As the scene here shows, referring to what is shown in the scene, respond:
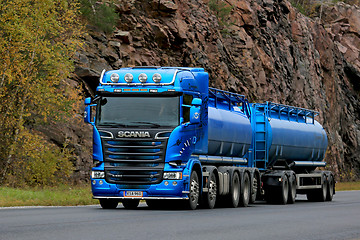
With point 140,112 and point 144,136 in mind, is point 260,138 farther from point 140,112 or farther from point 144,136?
point 144,136

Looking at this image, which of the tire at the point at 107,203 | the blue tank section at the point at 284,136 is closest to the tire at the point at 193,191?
the tire at the point at 107,203

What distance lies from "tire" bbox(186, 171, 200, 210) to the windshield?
182cm

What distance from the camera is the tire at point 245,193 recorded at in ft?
78.5

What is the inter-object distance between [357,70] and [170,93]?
69.2m

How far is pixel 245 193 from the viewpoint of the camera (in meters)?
24.2

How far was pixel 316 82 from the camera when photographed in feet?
239

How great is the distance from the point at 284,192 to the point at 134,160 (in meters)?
10.0

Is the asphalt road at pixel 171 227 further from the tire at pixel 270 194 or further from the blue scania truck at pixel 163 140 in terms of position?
the tire at pixel 270 194

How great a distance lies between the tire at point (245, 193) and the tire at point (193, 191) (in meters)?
3.90

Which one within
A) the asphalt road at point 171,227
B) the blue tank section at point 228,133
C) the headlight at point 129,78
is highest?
the headlight at point 129,78

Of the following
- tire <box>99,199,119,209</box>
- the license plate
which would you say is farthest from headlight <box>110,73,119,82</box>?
tire <box>99,199,119,209</box>

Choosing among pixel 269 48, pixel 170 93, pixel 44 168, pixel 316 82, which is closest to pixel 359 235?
pixel 170 93

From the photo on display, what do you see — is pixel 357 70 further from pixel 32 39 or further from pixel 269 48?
pixel 32 39

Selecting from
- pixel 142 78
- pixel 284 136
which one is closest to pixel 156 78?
pixel 142 78
